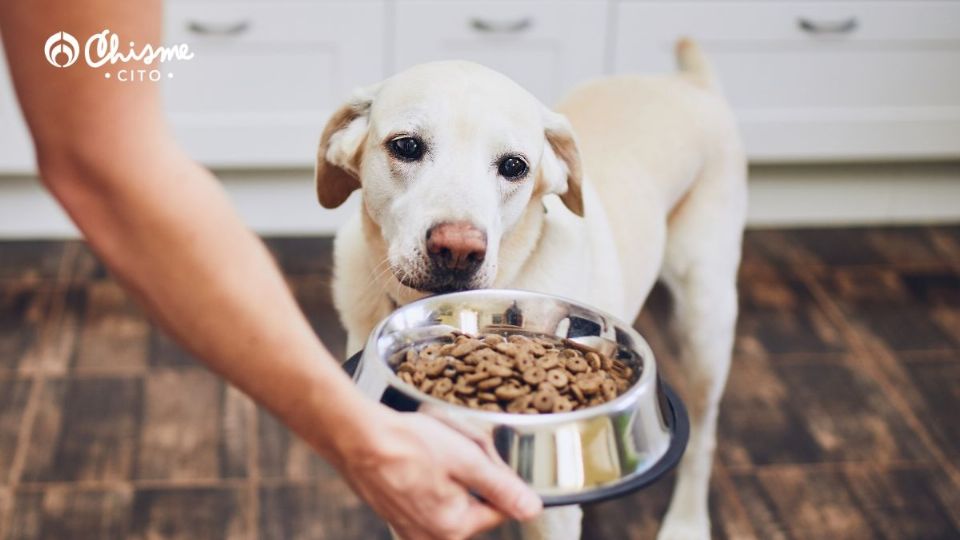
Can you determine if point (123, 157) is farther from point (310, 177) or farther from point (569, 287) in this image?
point (310, 177)

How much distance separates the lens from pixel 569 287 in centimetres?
161

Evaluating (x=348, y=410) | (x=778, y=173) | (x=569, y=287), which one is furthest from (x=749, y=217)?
(x=348, y=410)

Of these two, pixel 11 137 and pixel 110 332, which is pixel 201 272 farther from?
pixel 11 137

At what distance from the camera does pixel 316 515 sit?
2.10 metres

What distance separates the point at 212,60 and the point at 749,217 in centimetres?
150

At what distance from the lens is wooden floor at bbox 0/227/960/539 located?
211 cm

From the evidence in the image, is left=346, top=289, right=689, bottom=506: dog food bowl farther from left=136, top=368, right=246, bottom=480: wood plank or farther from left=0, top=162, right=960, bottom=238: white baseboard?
left=0, top=162, right=960, bottom=238: white baseboard

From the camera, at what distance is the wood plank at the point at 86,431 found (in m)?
2.18

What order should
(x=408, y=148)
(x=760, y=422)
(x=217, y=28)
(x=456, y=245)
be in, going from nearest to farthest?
(x=456, y=245), (x=408, y=148), (x=760, y=422), (x=217, y=28)

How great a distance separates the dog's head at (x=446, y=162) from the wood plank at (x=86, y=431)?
985 mm

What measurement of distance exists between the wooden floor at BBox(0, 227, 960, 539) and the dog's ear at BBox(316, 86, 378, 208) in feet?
2.51

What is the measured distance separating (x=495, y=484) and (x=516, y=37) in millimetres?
2072

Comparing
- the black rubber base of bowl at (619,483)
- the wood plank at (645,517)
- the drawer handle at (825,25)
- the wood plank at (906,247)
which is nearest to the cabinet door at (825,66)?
the drawer handle at (825,25)

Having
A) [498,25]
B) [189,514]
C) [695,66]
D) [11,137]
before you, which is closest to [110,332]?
[11,137]
